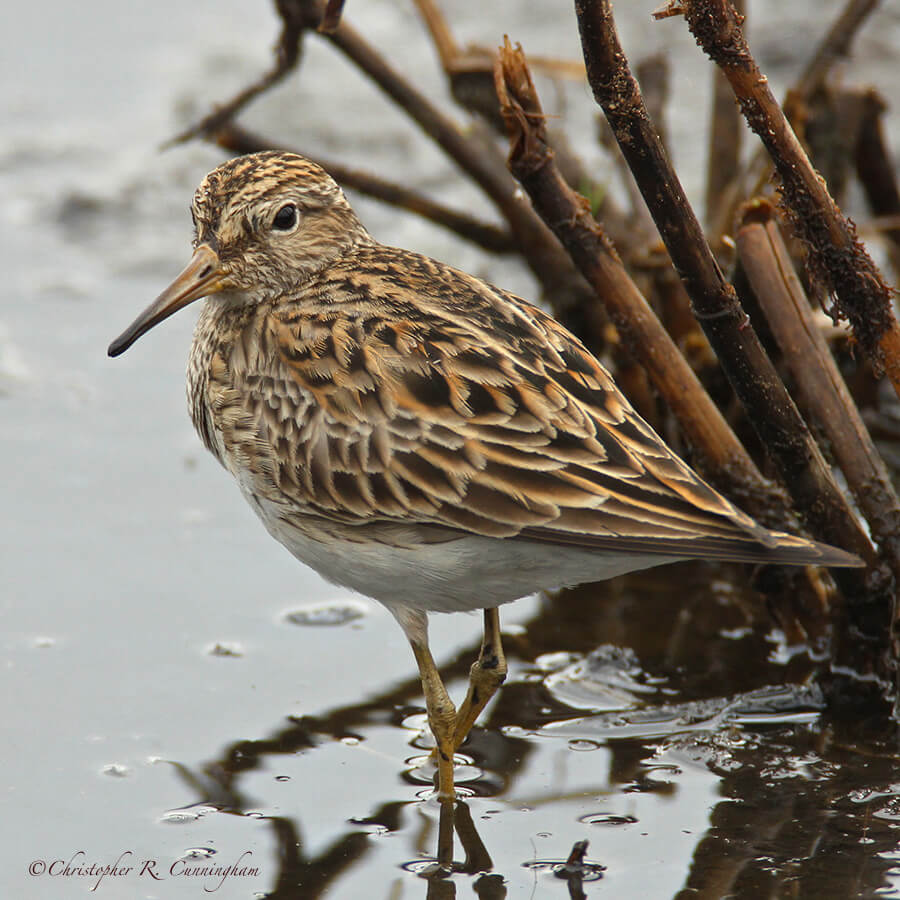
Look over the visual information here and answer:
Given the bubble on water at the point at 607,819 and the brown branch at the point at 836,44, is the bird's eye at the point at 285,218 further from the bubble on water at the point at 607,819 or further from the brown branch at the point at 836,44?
the brown branch at the point at 836,44

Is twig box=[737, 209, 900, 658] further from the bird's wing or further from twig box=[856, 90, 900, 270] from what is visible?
twig box=[856, 90, 900, 270]

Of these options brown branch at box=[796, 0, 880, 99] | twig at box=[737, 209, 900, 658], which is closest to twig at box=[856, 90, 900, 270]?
brown branch at box=[796, 0, 880, 99]

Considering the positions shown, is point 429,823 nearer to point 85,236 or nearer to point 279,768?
point 279,768

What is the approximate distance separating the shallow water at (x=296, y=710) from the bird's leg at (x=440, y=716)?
0.12 m

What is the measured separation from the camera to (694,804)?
6.00m

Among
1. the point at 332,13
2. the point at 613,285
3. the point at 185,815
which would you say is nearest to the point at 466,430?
the point at 613,285

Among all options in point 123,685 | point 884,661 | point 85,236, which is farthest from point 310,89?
point 884,661

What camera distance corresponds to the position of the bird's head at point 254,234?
6.41 m

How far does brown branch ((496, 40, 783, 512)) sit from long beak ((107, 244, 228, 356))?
4.68 ft

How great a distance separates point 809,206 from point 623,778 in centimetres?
256

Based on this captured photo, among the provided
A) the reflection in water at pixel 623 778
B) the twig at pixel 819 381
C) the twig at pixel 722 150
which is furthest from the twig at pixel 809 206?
the twig at pixel 722 150

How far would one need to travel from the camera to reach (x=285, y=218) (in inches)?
261

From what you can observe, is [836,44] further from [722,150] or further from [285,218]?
[285,218]

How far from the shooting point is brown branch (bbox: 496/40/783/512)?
618 centimetres
